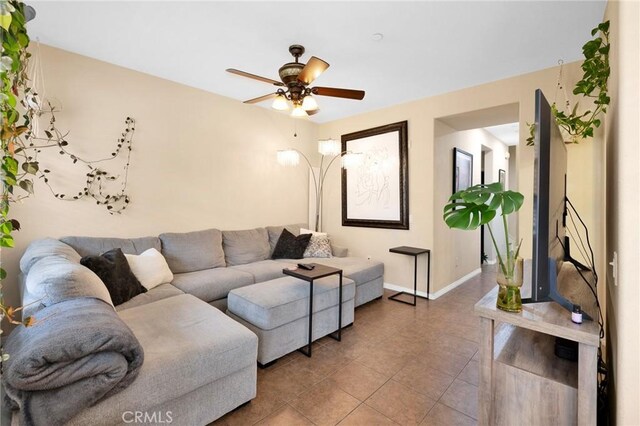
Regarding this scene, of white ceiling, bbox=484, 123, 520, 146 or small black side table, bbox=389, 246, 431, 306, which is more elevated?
white ceiling, bbox=484, 123, 520, 146

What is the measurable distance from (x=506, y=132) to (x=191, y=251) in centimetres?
589

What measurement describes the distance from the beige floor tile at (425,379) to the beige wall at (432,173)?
1.79 metres

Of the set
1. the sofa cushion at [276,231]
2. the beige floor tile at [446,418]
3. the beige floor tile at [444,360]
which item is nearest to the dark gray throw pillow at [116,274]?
the sofa cushion at [276,231]

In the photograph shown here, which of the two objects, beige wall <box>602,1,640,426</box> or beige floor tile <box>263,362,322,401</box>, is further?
beige floor tile <box>263,362,322,401</box>

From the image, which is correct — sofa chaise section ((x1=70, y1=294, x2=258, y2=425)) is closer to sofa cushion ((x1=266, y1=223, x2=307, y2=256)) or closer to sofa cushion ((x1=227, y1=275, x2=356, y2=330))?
sofa cushion ((x1=227, y1=275, x2=356, y2=330))

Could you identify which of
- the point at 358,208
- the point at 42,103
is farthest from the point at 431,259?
the point at 42,103

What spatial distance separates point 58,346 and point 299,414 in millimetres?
1329

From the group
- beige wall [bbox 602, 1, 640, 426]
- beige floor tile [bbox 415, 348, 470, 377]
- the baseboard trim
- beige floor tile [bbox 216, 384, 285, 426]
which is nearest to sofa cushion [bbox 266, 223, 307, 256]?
the baseboard trim

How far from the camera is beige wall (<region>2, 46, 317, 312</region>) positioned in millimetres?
2697

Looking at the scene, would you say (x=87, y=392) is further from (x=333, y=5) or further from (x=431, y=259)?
(x=431, y=259)

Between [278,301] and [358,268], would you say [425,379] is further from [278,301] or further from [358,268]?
[358,268]

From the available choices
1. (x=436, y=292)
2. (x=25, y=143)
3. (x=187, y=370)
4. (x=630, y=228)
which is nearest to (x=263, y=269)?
(x=187, y=370)

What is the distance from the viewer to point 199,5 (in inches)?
82.7

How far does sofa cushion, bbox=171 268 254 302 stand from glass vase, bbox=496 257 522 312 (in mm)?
2404
